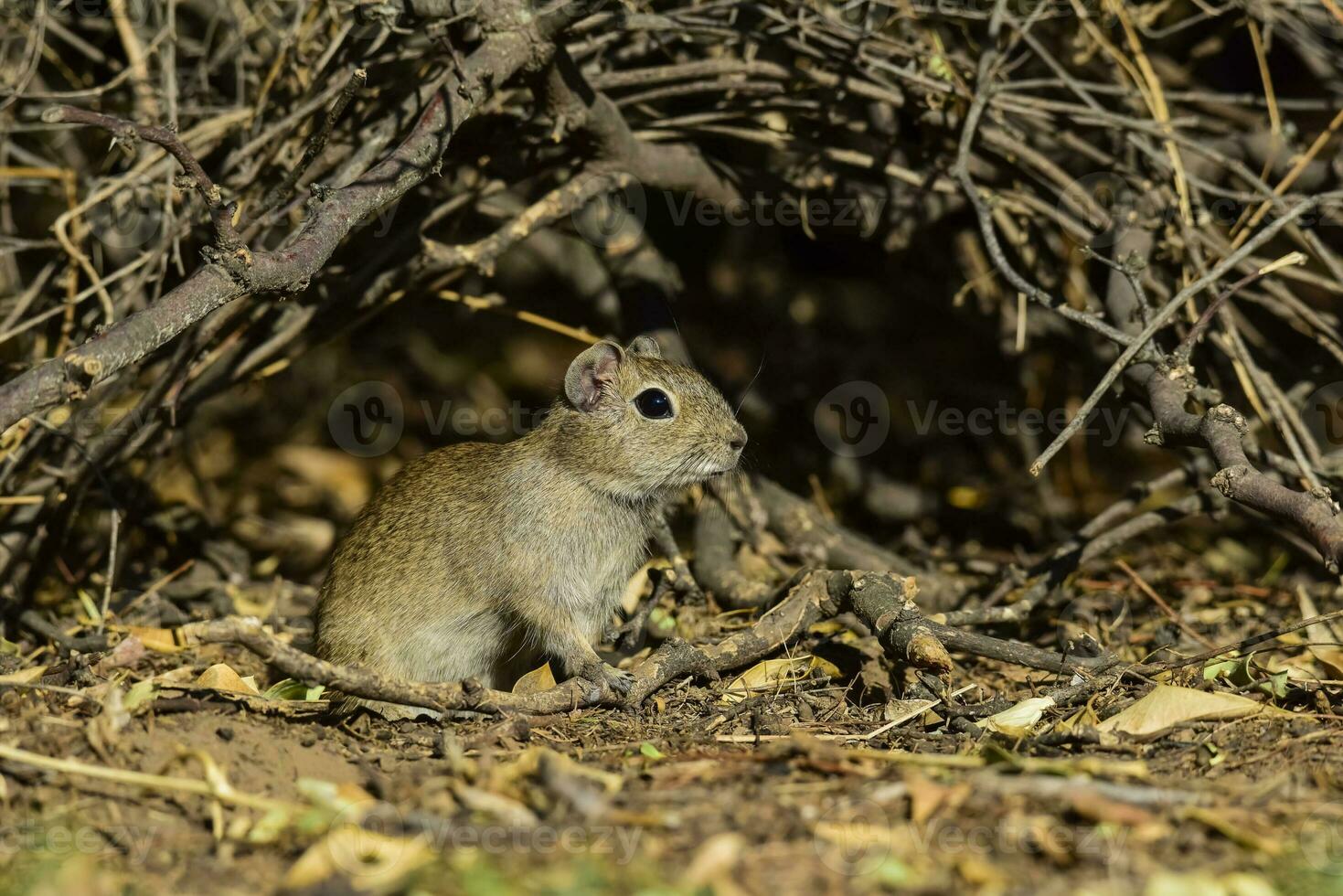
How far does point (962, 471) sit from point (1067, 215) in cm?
217

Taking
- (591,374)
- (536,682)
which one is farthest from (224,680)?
(591,374)

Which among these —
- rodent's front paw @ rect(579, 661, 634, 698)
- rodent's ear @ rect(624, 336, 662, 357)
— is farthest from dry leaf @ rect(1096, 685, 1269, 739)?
rodent's ear @ rect(624, 336, 662, 357)

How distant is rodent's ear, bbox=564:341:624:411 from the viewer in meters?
4.62

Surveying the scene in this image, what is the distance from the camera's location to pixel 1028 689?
4.34m

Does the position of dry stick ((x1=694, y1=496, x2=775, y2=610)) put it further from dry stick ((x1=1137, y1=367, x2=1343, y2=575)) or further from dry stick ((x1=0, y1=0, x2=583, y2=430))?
dry stick ((x1=0, y1=0, x2=583, y2=430))

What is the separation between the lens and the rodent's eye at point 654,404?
184 inches

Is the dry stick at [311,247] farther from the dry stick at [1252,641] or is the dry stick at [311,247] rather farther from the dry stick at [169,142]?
the dry stick at [1252,641]

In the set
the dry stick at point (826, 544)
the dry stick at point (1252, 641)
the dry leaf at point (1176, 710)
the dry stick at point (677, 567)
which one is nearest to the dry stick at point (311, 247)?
the dry stick at point (677, 567)

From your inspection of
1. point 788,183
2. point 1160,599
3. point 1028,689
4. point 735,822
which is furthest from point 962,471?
point 735,822

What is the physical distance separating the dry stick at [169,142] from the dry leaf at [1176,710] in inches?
110

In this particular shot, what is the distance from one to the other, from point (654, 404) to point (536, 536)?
662 mm

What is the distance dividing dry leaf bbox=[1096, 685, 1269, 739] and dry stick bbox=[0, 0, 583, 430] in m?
2.64

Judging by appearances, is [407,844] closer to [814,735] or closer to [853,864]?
[853,864]

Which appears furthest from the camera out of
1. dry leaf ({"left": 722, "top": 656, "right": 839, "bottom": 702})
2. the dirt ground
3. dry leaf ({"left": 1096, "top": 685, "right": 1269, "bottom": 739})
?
dry leaf ({"left": 722, "top": 656, "right": 839, "bottom": 702})
